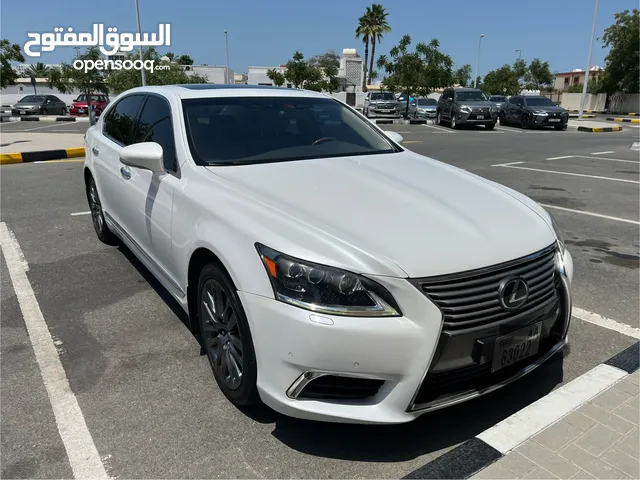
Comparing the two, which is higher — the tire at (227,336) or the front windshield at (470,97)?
the front windshield at (470,97)

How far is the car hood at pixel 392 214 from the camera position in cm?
214

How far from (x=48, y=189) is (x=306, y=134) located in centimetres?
638

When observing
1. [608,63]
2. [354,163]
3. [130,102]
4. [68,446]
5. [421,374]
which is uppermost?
[608,63]

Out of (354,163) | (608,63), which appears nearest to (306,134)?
(354,163)

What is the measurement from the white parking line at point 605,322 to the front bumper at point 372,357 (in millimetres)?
1702

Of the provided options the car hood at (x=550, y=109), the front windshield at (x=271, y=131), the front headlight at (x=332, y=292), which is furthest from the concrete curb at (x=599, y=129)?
the front headlight at (x=332, y=292)

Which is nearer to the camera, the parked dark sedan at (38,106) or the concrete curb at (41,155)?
the concrete curb at (41,155)

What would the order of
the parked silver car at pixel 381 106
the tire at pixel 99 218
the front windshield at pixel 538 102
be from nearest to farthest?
the tire at pixel 99 218, the front windshield at pixel 538 102, the parked silver car at pixel 381 106

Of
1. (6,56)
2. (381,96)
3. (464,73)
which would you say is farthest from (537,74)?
(6,56)

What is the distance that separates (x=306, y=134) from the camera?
3.65m

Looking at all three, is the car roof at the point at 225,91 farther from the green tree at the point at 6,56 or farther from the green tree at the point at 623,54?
the green tree at the point at 623,54

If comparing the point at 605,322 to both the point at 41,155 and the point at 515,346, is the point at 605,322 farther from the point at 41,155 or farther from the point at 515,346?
the point at 41,155

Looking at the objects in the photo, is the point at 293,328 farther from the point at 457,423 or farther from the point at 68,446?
the point at 68,446

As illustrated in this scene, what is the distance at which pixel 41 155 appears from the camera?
12.1m
